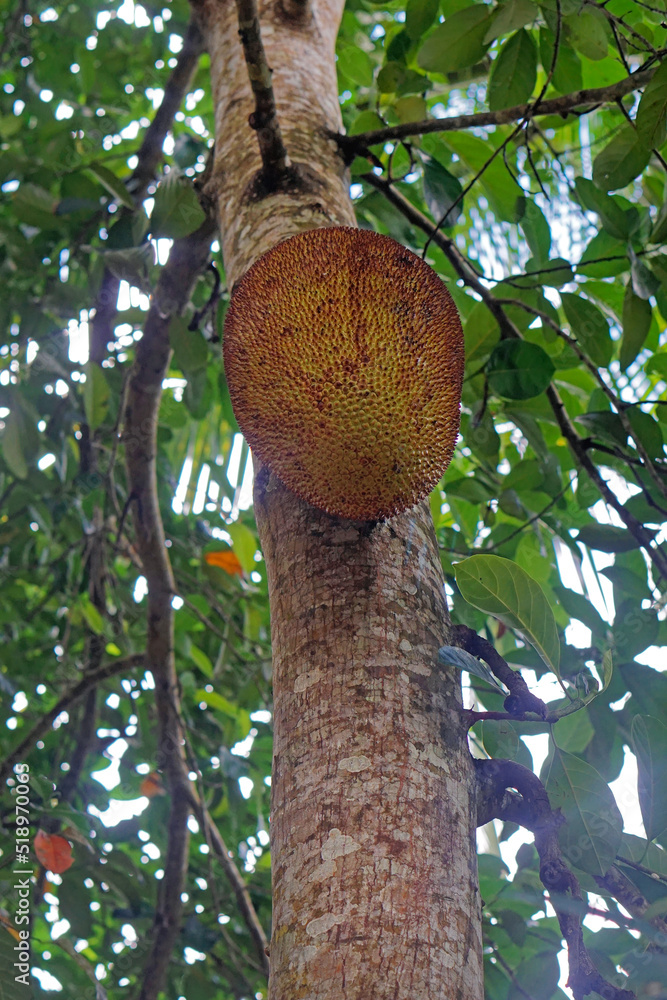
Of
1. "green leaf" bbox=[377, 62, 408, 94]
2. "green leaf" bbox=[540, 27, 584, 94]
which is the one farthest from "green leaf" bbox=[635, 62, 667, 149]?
"green leaf" bbox=[377, 62, 408, 94]

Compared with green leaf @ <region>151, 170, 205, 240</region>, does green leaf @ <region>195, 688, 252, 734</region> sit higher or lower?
lower

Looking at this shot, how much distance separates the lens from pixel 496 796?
87cm

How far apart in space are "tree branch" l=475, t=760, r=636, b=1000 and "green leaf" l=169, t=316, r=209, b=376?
51.1 inches

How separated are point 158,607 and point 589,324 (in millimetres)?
1234

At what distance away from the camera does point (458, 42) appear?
1.45 meters

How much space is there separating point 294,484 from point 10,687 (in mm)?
1863

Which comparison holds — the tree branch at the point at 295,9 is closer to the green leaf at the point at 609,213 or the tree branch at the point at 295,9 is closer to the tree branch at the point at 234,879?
the green leaf at the point at 609,213

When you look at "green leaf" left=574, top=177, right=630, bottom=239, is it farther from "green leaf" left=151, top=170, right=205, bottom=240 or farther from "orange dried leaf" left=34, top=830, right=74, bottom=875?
"orange dried leaf" left=34, top=830, right=74, bottom=875

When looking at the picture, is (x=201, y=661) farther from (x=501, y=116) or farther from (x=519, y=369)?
(x=501, y=116)

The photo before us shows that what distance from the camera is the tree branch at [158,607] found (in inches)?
82.0

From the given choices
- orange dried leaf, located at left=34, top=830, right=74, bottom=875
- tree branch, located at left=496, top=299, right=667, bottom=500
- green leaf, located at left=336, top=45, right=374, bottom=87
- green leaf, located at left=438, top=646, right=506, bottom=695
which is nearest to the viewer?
green leaf, located at left=438, top=646, right=506, bottom=695

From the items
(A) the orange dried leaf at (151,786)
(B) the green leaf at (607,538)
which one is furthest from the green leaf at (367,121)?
(A) the orange dried leaf at (151,786)

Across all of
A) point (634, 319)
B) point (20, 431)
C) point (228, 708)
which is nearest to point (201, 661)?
point (228, 708)

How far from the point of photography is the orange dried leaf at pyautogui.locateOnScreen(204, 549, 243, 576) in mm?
2348
